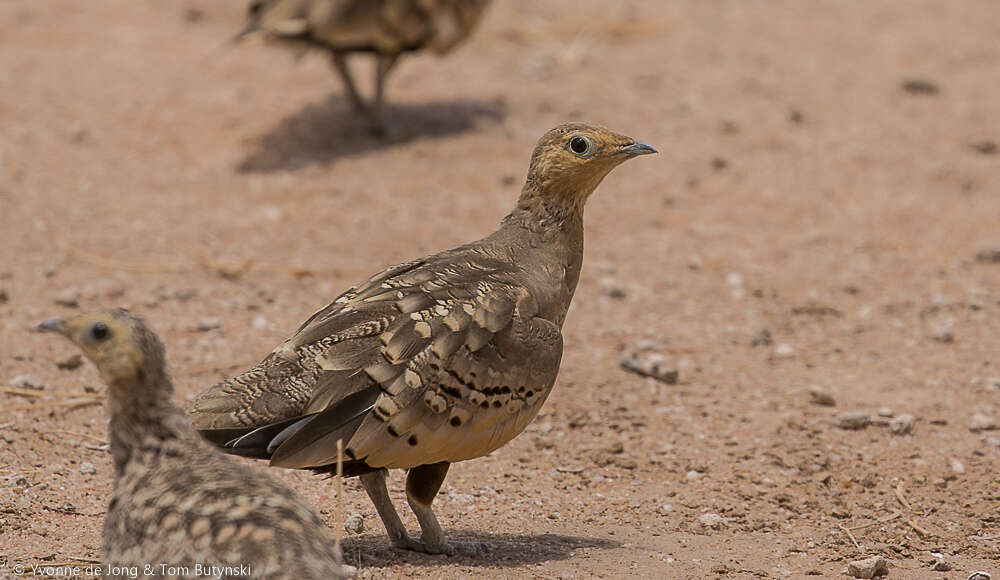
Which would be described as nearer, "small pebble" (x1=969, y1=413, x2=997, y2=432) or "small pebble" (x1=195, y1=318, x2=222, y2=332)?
"small pebble" (x1=969, y1=413, x2=997, y2=432)

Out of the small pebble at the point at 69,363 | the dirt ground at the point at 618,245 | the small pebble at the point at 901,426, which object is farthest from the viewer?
the small pebble at the point at 69,363

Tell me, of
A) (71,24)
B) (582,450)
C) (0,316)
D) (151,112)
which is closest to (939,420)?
(582,450)

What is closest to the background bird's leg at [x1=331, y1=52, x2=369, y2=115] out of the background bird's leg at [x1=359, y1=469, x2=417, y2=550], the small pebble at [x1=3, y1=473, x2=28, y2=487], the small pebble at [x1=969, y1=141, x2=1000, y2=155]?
the small pebble at [x1=969, y1=141, x2=1000, y2=155]

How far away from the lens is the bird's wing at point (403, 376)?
4.46 m

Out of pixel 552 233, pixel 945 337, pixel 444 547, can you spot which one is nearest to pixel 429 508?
pixel 444 547

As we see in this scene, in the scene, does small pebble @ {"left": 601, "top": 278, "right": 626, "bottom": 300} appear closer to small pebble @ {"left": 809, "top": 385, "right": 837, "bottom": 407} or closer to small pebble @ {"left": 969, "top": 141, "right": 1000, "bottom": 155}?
small pebble @ {"left": 809, "top": 385, "right": 837, "bottom": 407}

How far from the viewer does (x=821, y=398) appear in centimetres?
685

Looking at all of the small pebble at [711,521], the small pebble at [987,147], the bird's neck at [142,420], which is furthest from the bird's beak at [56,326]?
the small pebble at [987,147]

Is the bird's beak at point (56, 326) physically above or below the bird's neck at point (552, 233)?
above

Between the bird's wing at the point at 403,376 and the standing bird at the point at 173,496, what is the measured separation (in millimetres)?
535

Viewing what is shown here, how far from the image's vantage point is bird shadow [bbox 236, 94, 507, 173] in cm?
1052

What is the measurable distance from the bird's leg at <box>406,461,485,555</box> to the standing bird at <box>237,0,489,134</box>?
5717mm

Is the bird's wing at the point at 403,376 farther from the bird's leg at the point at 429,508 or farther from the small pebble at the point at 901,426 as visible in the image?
the small pebble at the point at 901,426

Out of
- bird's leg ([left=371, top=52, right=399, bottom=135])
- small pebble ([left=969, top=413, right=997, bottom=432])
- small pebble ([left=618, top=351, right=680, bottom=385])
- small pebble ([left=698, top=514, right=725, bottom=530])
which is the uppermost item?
bird's leg ([left=371, top=52, right=399, bottom=135])
